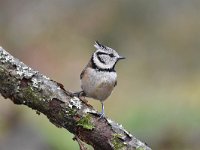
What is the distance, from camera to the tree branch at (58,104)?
3010 mm

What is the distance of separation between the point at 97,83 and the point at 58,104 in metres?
1.32

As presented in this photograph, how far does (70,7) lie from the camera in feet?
37.1

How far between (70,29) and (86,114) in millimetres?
7581

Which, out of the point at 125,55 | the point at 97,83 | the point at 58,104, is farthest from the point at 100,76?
the point at 125,55

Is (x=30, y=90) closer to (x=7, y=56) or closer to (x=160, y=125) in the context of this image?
(x=7, y=56)

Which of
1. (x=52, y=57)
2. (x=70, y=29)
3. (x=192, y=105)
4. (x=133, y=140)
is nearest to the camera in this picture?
(x=133, y=140)

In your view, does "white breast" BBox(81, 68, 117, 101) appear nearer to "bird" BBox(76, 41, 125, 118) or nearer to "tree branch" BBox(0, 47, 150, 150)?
"bird" BBox(76, 41, 125, 118)

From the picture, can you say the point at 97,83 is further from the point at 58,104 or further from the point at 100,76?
the point at 58,104

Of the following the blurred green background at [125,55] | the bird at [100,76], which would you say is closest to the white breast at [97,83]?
the bird at [100,76]

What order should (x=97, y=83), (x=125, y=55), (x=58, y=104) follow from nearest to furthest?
(x=58, y=104) < (x=97, y=83) < (x=125, y=55)

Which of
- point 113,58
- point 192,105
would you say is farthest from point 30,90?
point 192,105

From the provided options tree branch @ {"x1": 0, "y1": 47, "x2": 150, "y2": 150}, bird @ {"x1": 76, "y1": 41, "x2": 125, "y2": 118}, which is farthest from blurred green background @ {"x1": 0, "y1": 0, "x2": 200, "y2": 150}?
tree branch @ {"x1": 0, "y1": 47, "x2": 150, "y2": 150}

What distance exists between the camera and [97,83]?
439 centimetres

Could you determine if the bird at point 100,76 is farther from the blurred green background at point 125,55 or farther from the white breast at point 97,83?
the blurred green background at point 125,55
